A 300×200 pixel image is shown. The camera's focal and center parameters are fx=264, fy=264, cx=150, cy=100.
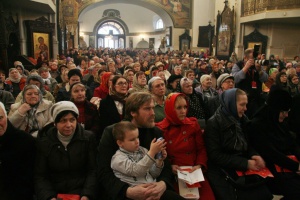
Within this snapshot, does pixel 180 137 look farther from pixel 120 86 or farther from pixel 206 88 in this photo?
pixel 206 88

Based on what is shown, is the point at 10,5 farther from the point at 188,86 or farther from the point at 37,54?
the point at 188,86

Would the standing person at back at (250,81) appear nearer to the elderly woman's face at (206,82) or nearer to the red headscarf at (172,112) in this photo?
the elderly woman's face at (206,82)

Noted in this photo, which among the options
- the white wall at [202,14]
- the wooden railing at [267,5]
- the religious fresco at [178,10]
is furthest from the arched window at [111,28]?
the wooden railing at [267,5]

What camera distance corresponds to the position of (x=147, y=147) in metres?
2.64

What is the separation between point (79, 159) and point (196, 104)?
89.9 inches

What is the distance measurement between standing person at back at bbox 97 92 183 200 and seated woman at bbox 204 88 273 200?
0.57 metres

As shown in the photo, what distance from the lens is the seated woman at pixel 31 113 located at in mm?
3365

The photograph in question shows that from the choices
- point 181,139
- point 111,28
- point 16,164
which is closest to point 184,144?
point 181,139

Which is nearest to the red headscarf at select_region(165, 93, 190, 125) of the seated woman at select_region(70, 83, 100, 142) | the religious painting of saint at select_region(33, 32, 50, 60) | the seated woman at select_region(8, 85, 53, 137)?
the seated woman at select_region(70, 83, 100, 142)

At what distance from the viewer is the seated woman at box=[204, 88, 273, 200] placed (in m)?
2.81

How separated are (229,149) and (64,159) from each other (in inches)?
69.0

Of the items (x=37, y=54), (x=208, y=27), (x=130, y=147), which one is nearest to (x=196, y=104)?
(x=130, y=147)

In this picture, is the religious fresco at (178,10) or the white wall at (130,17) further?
the white wall at (130,17)

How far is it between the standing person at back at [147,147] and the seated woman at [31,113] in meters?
1.32
